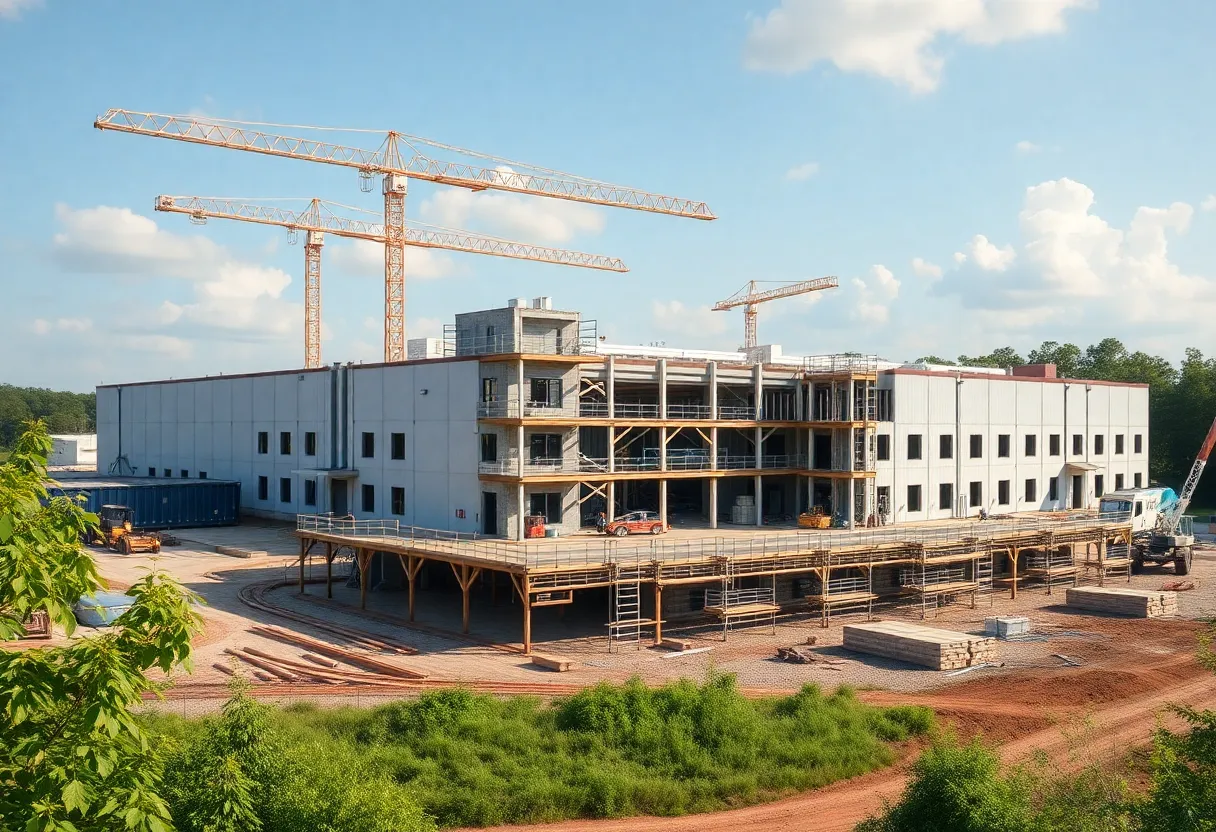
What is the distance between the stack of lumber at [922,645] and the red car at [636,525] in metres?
13.6

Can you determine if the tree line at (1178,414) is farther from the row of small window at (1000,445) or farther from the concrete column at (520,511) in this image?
the concrete column at (520,511)

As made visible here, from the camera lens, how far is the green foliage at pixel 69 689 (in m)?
7.95

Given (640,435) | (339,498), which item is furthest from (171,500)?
(640,435)

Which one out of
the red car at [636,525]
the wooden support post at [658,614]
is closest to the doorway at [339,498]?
the red car at [636,525]

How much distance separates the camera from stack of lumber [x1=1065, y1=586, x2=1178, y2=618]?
146 ft

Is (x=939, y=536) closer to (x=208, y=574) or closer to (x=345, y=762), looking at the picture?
(x=345, y=762)

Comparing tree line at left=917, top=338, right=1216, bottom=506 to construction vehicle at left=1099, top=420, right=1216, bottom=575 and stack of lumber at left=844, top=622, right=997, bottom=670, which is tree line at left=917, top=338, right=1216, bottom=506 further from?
stack of lumber at left=844, top=622, right=997, bottom=670

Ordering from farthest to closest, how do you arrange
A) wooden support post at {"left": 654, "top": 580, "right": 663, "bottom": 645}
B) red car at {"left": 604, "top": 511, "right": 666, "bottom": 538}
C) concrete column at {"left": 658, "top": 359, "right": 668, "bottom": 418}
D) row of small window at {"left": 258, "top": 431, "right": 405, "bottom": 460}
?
row of small window at {"left": 258, "top": 431, "right": 405, "bottom": 460} < concrete column at {"left": 658, "top": 359, "right": 668, "bottom": 418} < red car at {"left": 604, "top": 511, "right": 666, "bottom": 538} < wooden support post at {"left": 654, "top": 580, "right": 663, "bottom": 645}

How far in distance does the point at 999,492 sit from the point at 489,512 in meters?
33.5

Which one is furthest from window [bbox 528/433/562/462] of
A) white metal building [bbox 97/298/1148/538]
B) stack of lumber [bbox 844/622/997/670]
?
stack of lumber [bbox 844/622/997/670]

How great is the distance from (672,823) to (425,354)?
42569 millimetres

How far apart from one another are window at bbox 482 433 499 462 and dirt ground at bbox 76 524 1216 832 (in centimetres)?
650

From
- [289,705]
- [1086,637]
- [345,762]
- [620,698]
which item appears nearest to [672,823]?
[620,698]

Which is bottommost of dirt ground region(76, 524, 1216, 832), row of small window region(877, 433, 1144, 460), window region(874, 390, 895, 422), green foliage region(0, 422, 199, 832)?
dirt ground region(76, 524, 1216, 832)
